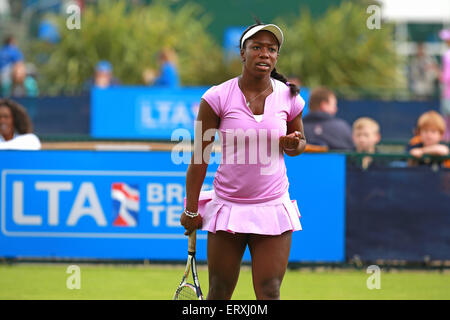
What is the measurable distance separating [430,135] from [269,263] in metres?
4.70

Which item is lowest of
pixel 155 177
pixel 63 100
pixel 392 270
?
pixel 392 270

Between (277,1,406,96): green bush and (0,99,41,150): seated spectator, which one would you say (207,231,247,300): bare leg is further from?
(277,1,406,96): green bush

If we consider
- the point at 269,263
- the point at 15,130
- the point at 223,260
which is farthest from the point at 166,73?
the point at 269,263

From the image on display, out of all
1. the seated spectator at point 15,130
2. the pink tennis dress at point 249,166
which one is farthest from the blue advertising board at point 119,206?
the pink tennis dress at point 249,166

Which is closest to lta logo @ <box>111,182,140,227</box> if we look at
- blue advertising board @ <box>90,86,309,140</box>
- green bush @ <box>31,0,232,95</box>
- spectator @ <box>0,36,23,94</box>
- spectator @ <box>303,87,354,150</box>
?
spectator @ <box>303,87,354,150</box>

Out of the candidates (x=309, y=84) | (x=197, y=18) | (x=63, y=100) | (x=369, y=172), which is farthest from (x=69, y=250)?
(x=197, y=18)

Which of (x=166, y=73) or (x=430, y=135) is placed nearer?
(x=430, y=135)

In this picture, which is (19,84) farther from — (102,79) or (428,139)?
(428,139)

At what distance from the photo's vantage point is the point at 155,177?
8.91 m

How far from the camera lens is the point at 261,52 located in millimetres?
5027

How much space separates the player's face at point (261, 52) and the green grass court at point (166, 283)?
3168 mm

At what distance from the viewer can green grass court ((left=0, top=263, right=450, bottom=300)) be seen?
7.80 meters

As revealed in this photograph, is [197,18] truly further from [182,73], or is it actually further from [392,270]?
[392,270]
